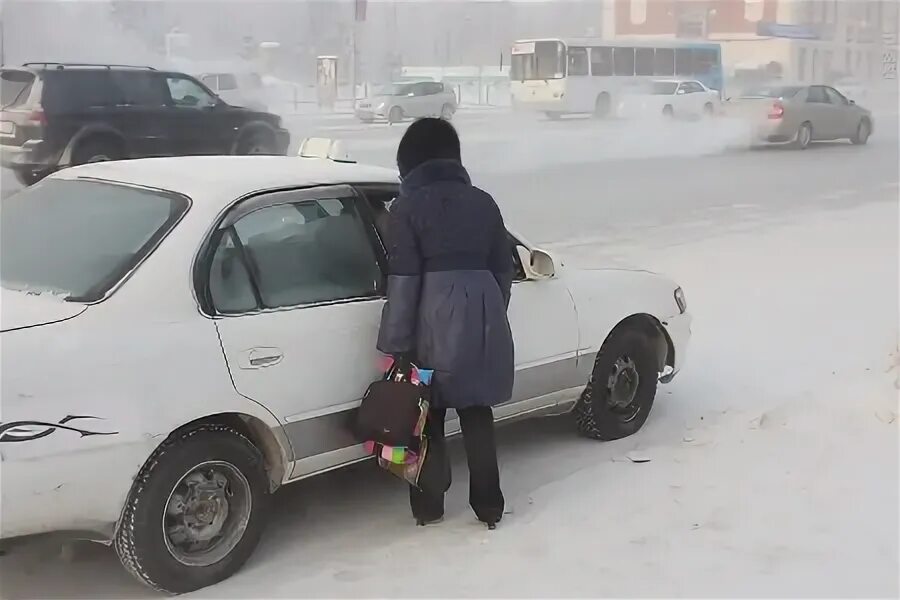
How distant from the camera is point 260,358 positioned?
11.7ft

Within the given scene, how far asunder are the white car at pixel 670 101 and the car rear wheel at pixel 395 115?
263 inches

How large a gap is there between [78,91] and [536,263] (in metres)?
10.1

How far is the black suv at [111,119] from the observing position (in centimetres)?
1250

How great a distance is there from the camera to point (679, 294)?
557 centimetres

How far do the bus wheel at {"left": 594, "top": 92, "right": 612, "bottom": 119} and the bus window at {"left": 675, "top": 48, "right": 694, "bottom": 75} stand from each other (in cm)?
305

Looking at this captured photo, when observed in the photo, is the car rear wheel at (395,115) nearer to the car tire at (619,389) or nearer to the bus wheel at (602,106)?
the bus wheel at (602,106)

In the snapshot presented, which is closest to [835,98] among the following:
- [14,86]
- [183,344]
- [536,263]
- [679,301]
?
[14,86]

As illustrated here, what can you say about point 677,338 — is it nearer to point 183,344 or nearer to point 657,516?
point 657,516

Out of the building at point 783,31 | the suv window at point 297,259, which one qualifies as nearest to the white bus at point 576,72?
the building at point 783,31

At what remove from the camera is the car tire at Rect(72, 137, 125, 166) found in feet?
41.7

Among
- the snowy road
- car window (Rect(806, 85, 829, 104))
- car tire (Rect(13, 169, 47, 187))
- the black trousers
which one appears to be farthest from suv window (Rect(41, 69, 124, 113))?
car window (Rect(806, 85, 829, 104))

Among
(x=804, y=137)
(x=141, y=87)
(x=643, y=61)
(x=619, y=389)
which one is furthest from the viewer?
(x=643, y=61)

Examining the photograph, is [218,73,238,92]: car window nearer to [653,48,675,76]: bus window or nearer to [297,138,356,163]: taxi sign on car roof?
[653,48,675,76]: bus window

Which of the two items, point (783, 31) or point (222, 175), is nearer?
point (222, 175)
